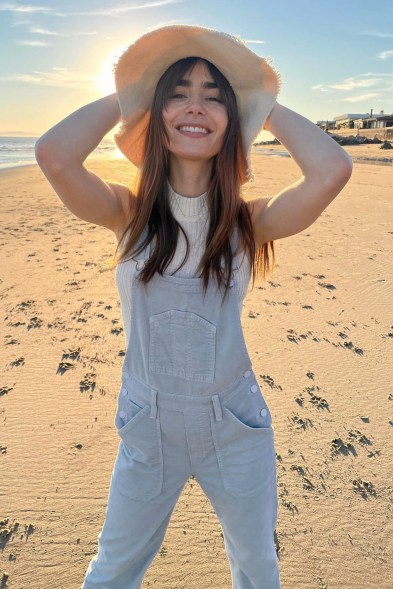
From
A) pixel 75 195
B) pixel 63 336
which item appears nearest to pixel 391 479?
pixel 75 195

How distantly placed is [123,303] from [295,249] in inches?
282

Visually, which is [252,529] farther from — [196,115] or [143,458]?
[196,115]

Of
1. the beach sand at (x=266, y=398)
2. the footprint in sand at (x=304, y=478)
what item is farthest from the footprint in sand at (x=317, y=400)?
the footprint in sand at (x=304, y=478)

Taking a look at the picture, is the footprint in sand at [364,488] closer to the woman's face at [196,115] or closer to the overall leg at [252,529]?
the overall leg at [252,529]

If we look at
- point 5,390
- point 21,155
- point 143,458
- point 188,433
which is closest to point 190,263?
point 188,433

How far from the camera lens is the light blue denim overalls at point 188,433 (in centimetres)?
163

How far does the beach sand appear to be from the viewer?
8.55 ft

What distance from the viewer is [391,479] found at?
10.4 ft

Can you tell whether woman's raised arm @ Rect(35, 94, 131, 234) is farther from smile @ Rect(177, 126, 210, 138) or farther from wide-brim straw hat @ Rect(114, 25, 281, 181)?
smile @ Rect(177, 126, 210, 138)

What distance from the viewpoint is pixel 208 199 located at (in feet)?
5.78

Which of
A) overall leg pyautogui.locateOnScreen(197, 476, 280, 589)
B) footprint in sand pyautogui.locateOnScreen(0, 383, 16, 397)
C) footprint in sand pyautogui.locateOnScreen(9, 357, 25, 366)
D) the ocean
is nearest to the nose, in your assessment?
overall leg pyautogui.locateOnScreen(197, 476, 280, 589)

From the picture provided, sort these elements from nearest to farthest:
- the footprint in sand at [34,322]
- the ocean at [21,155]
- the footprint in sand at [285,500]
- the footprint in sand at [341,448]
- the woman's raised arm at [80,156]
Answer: the woman's raised arm at [80,156] < the footprint in sand at [285,500] < the footprint in sand at [341,448] < the footprint in sand at [34,322] < the ocean at [21,155]

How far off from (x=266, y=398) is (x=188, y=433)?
2505 millimetres

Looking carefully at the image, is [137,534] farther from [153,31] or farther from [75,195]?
[153,31]
